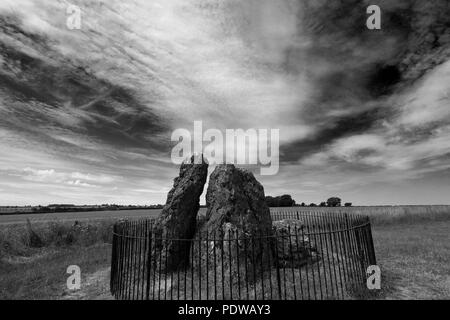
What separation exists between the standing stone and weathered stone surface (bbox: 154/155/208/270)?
58cm

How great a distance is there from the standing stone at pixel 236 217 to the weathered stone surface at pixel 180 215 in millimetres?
583

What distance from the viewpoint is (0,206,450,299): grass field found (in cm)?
814

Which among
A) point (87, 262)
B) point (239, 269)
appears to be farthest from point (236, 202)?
point (87, 262)

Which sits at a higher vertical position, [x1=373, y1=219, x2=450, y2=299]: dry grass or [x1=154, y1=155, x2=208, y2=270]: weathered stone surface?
[x1=154, y1=155, x2=208, y2=270]: weathered stone surface

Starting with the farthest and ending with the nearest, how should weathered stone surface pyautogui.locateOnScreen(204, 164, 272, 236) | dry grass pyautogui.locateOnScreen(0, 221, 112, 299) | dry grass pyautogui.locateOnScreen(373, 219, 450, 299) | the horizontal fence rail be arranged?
dry grass pyautogui.locateOnScreen(0, 221, 112, 299) → weathered stone surface pyautogui.locateOnScreen(204, 164, 272, 236) → dry grass pyautogui.locateOnScreen(373, 219, 450, 299) → the horizontal fence rail

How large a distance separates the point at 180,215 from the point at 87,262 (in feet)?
21.5

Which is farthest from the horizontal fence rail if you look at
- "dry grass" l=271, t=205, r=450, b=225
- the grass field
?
"dry grass" l=271, t=205, r=450, b=225

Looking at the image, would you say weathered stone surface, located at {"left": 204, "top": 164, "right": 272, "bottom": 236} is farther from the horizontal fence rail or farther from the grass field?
the grass field

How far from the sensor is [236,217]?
8852 millimetres

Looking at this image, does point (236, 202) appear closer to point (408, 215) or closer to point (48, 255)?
point (48, 255)

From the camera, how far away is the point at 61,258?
1371 cm
